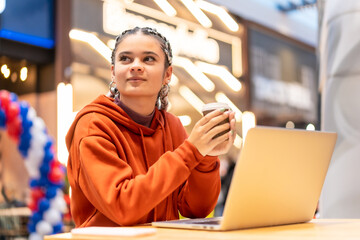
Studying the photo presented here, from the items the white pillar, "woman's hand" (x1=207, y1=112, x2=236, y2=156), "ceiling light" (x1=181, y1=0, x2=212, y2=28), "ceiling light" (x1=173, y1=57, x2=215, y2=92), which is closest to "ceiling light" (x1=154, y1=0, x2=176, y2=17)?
"ceiling light" (x1=181, y1=0, x2=212, y2=28)

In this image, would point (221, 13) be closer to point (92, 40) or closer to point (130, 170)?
point (92, 40)

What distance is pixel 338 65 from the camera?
2275mm

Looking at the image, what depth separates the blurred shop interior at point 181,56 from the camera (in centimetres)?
575

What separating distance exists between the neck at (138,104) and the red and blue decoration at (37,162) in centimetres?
299

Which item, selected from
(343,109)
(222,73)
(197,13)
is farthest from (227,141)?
(222,73)

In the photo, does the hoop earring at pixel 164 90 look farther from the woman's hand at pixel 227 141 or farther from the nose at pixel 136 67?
the woman's hand at pixel 227 141

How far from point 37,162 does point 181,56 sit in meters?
3.54

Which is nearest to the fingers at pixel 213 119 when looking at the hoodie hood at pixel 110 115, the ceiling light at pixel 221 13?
the hoodie hood at pixel 110 115

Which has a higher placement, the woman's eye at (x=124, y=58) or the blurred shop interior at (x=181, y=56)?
the blurred shop interior at (x=181, y=56)

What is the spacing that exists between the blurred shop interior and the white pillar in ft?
2.67

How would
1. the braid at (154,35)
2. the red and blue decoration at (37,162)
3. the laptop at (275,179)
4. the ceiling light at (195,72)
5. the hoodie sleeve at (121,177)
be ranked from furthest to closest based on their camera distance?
the ceiling light at (195,72), the red and blue decoration at (37,162), the braid at (154,35), the hoodie sleeve at (121,177), the laptop at (275,179)

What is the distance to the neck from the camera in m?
1.46

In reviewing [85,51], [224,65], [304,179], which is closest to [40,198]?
[85,51]

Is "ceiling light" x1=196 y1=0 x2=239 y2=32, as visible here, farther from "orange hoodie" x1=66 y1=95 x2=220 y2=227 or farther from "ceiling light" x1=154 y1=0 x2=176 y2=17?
"orange hoodie" x1=66 y1=95 x2=220 y2=227
